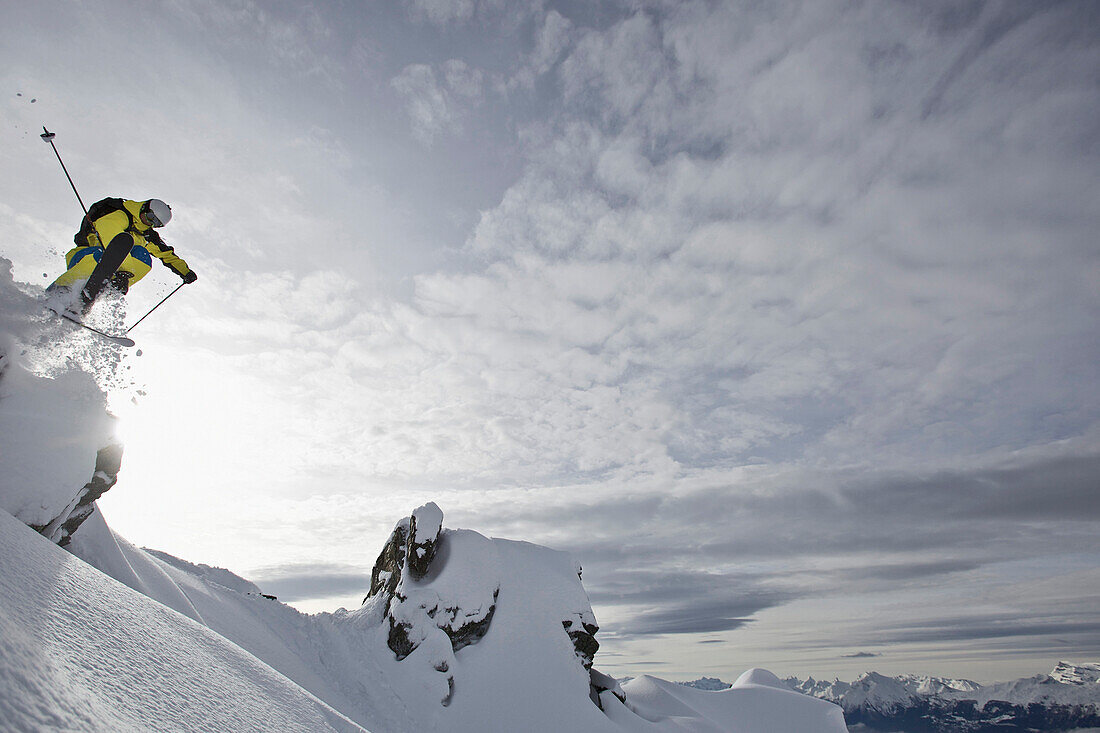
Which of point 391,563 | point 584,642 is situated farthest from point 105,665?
point 584,642

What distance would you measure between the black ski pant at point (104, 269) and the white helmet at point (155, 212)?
2.19 feet

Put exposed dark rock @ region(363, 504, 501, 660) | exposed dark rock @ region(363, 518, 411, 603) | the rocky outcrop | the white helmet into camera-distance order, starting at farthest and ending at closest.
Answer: exposed dark rock @ region(363, 518, 411, 603) → exposed dark rock @ region(363, 504, 501, 660) → the white helmet → the rocky outcrop

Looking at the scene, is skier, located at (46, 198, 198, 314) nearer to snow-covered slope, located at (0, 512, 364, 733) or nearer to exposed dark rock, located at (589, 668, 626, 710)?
snow-covered slope, located at (0, 512, 364, 733)

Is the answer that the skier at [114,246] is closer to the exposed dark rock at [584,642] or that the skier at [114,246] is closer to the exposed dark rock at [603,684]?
the exposed dark rock at [584,642]

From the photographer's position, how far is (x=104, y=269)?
1102cm

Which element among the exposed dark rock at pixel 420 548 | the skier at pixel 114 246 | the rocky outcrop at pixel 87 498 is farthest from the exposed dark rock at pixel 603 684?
the skier at pixel 114 246

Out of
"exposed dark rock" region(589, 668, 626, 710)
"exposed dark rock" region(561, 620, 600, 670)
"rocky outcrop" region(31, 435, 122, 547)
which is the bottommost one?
"exposed dark rock" region(589, 668, 626, 710)

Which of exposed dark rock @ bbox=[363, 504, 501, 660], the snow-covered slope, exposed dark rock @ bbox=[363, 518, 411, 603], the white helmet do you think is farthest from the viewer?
exposed dark rock @ bbox=[363, 518, 411, 603]

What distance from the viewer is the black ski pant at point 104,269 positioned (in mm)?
10992

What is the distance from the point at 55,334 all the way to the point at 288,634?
1568 centimetres

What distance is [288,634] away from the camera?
2072 cm

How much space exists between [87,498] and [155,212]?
6.63m

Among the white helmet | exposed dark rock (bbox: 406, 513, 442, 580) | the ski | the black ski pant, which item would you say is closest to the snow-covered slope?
the ski

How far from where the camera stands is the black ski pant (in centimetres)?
1099
